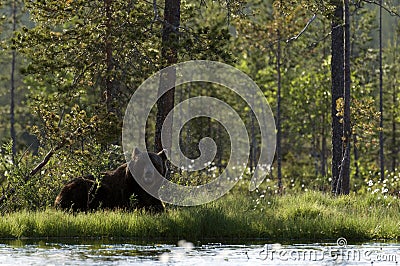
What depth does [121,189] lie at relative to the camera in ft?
58.4

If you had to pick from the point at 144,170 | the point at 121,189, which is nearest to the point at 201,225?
the point at 144,170

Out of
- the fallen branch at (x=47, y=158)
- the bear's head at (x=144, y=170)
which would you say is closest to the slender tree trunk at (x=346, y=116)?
the bear's head at (x=144, y=170)

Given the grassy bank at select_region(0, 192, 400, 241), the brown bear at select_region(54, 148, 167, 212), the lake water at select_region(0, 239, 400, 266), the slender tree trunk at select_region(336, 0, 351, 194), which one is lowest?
the lake water at select_region(0, 239, 400, 266)

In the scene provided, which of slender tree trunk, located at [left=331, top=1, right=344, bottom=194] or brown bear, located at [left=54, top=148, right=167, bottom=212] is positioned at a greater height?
slender tree trunk, located at [left=331, top=1, right=344, bottom=194]

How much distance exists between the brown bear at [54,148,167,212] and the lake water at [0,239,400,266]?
2.74 m

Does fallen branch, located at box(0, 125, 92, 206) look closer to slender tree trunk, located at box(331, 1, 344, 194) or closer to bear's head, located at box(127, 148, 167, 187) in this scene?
bear's head, located at box(127, 148, 167, 187)

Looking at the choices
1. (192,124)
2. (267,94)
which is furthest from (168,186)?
(267,94)

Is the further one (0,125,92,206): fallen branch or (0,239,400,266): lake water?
(0,125,92,206): fallen branch

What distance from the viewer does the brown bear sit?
17531 millimetres

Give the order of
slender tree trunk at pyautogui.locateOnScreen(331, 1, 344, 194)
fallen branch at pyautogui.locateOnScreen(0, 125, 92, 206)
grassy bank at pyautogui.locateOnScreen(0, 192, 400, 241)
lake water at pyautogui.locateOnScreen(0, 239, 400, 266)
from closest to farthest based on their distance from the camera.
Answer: lake water at pyautogui.locateOnScreen(0, 239, 400, 266) < grassy bank at pyautogui.locateOnScreen(0, 192, 400, 241) < fallen branch at pyautogui.locateOnScreen(0, 125, 92, 206) < slender tree trunk at pyautogui.locateOnScreen(331, 1, 344, 194)

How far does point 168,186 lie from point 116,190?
145cm

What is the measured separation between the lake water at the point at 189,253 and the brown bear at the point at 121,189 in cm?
274

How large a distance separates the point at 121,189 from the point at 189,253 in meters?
5.01

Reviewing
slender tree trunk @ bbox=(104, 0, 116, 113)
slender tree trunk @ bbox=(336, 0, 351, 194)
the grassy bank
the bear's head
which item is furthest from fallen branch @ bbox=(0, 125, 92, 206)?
slender tree trunk @ bbox=(336, 0, 351, 194)
